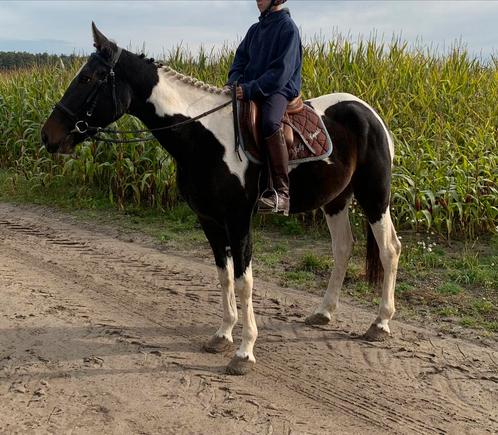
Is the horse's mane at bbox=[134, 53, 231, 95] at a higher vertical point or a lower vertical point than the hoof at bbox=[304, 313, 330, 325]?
higher

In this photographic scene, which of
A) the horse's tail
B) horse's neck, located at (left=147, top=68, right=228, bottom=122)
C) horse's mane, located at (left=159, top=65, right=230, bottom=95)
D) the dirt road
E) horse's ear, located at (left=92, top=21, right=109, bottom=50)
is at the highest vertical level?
horse's ear, located at (left=92, top=21, right=109, bottom=50)

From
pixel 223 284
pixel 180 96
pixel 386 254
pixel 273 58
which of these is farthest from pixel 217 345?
pixel 273 58

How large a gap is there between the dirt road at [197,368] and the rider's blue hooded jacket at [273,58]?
1.96 m

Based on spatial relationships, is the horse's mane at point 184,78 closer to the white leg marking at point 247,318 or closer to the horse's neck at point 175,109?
the horse's neck at point 175,109

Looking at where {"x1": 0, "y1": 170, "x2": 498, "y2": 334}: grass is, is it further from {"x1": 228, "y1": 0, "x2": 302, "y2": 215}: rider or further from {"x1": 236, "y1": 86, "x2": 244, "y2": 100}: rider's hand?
{"x1": 236, "y1": 86, "x2": 244, "y2": 100}: rider's hand

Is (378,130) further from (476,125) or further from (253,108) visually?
(476,125)

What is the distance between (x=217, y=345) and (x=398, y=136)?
17.2ft

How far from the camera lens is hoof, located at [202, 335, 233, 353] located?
4.34 m

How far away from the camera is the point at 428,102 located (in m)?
9.07

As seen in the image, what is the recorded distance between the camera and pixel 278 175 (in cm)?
417

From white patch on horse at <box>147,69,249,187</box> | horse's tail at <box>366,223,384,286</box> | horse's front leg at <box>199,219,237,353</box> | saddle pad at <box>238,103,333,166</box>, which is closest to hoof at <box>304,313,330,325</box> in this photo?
horse's tail at <box>366,223,384,286</box>

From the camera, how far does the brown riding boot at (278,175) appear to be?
4102 millimetres

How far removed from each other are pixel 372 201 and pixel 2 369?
3.07 m

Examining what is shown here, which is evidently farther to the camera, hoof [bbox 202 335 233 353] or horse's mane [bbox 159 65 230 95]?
hoof [bbox 202 335 233 353]
